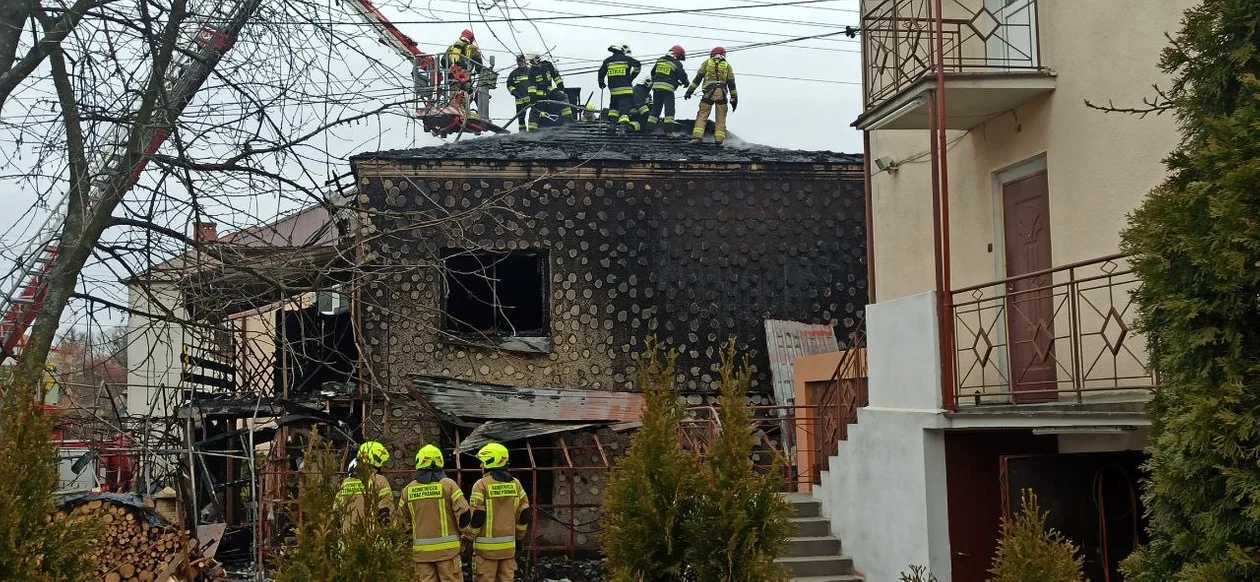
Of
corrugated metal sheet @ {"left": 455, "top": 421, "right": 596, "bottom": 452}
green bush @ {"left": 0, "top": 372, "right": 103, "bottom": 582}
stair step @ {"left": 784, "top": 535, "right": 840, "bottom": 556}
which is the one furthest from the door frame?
green bush @ {"left": 0, "top": 372, "right": 103, "bottom": 582}

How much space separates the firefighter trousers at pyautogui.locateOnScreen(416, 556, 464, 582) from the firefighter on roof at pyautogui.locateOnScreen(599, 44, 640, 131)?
1085 cm

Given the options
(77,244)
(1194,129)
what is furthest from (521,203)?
(1194,129)

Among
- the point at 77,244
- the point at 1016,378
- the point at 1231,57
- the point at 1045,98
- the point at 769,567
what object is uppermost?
the point at 1045,98

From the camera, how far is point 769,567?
680 cm

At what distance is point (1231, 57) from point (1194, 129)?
0.37 m

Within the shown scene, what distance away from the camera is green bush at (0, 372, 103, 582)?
263 inches

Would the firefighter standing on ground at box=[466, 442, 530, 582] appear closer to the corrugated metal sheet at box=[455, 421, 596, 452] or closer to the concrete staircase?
the concrete staircase

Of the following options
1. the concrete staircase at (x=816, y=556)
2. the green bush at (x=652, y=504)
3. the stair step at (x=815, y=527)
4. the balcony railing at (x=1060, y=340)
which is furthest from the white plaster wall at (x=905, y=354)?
the green bush at (x=652, y=504)

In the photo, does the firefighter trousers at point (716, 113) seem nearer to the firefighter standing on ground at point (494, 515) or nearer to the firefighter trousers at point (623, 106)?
the firefighter trousers at point (623, 106)

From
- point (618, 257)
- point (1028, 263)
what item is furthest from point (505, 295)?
point (1028, 263)

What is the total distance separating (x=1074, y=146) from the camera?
10.5 metres

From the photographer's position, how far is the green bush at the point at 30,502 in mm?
6684

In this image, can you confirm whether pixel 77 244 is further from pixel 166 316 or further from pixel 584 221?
pixel 584 221

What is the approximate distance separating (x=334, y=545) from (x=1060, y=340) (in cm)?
700
